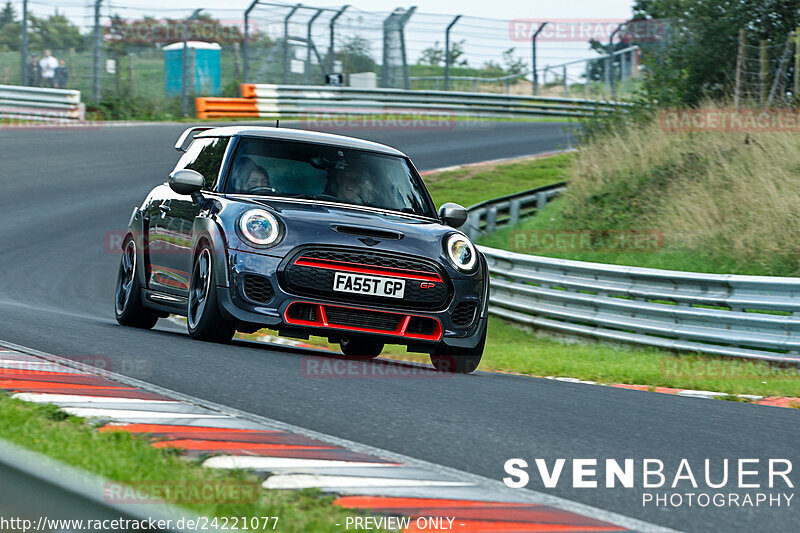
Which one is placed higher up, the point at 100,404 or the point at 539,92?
the point at 539,92

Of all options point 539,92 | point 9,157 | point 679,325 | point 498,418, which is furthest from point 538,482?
point 539,92

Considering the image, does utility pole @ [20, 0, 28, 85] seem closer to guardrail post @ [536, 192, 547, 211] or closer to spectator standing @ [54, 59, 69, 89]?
spectator standing @ [54, 59, 69, 89]

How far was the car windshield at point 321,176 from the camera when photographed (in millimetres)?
8227

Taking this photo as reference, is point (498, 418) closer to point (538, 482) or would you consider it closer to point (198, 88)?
point (538, 482)

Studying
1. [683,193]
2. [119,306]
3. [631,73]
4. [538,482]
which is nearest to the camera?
[538,482]

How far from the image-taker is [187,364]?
262 inches

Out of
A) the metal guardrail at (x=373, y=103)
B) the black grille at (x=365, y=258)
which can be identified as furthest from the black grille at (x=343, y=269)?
the metal guardrail at (x=373, y=103)

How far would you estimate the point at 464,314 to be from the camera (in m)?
7.76

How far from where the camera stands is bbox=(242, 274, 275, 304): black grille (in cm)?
729

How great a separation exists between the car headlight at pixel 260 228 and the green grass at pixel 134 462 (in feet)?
8.40

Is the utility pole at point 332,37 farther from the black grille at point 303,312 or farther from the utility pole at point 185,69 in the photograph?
the black grille at point 303,312

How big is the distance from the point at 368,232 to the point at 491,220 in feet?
35.9

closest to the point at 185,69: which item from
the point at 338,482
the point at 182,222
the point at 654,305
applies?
the point at 654,305

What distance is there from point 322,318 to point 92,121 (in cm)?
2157
